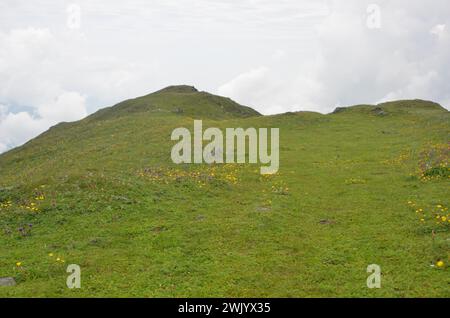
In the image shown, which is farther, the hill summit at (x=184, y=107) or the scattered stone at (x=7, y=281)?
the hill summit at (x=184, y=107)

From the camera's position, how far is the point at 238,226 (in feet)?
74.5

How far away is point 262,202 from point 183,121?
38.4 metres

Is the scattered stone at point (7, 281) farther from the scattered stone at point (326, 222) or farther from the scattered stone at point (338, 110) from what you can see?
the scattered stone at point (338, 110)

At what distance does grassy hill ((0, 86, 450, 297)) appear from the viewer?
16156 millimetres

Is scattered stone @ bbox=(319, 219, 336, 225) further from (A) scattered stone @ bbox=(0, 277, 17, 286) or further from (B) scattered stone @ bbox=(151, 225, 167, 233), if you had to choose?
(A) scattered stone @ bbox=(0, 277, 17, 286)

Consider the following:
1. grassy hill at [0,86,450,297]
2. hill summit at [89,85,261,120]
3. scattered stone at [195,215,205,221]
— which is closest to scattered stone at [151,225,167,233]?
→ grassy hill at [0,86,450,297]

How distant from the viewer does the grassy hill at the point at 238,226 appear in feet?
53.0

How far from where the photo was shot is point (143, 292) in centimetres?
1545

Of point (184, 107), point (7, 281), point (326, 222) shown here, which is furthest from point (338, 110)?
point (7, 281)

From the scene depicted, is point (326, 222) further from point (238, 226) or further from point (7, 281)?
point (7, 281)

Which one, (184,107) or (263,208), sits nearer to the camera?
(263,208)

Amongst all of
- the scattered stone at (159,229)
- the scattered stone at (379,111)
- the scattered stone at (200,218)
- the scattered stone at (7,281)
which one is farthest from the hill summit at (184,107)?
the scattered stone at (7,281)

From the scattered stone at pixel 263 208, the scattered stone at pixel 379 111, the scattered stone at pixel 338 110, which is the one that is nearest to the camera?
the scattered stone at pixel 263 208
